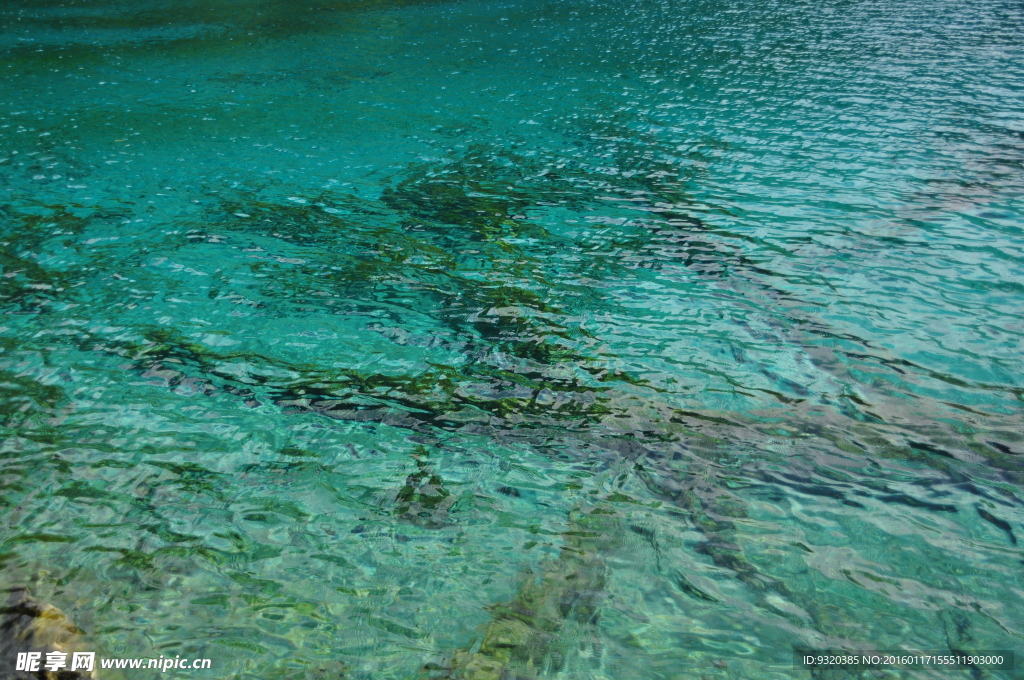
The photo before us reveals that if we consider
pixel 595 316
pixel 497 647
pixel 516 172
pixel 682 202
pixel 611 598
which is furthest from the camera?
pixel 516 172

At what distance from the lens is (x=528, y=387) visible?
26.7ft

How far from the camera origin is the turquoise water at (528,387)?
5.47 m

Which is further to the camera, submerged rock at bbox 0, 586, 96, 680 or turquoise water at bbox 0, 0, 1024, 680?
turquoise water at bbox 0, 0, 1024, 680

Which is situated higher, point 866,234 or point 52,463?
point 866,234

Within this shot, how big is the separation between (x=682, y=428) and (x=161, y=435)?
19.0 ft

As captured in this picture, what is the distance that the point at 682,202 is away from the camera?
43.2 ft

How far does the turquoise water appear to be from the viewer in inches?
215

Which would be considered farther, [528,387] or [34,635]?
[528,387]

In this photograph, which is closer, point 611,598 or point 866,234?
point 611,598

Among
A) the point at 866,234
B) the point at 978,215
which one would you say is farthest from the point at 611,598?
the point at 978,215

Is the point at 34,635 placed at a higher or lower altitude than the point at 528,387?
lower

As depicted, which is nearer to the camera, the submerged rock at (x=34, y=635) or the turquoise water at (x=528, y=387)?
the submerged rock at (x=34, y=635)

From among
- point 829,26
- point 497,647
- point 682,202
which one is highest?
point 829,26

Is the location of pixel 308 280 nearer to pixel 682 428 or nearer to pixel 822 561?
pixel 682 428
